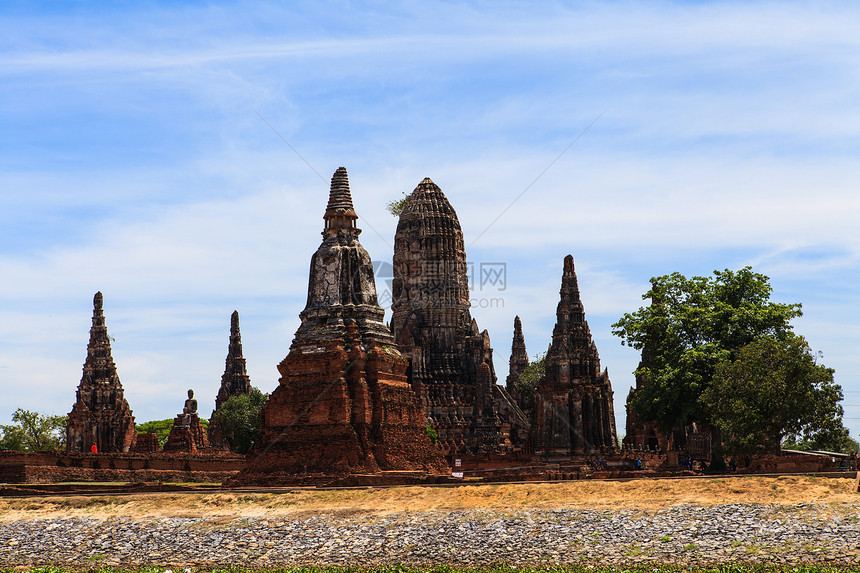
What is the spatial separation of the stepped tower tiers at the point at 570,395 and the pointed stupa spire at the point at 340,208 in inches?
708

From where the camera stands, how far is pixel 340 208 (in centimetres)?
3931

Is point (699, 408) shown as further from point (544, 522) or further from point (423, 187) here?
point (423, 187)

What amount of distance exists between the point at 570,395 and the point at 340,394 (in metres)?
20.9

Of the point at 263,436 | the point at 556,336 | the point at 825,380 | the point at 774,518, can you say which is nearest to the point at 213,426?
the point at 556,336

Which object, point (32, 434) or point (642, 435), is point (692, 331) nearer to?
point (642, 435)

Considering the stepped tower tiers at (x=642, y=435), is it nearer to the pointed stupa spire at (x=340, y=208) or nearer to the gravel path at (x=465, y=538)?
the pointed stupa spire at (x=340, y=208)

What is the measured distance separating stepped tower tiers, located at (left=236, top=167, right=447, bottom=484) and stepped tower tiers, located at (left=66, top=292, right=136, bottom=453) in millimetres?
29630

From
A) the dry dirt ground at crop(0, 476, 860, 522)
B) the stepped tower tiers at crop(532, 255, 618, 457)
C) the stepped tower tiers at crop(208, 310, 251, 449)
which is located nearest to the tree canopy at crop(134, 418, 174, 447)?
the stepped tower tiers at crop(208, 310, 251, 449)

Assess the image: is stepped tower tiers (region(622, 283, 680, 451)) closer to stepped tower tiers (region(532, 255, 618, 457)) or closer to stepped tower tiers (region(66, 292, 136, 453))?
stepped tower tiers (region(532, 255, 618, 457))

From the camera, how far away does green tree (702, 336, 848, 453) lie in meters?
35.0

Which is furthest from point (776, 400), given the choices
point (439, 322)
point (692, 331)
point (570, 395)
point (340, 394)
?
point (439, 322)

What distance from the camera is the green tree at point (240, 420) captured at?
7381cm

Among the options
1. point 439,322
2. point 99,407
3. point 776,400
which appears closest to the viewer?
point 776,400

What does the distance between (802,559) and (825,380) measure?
13.8m
